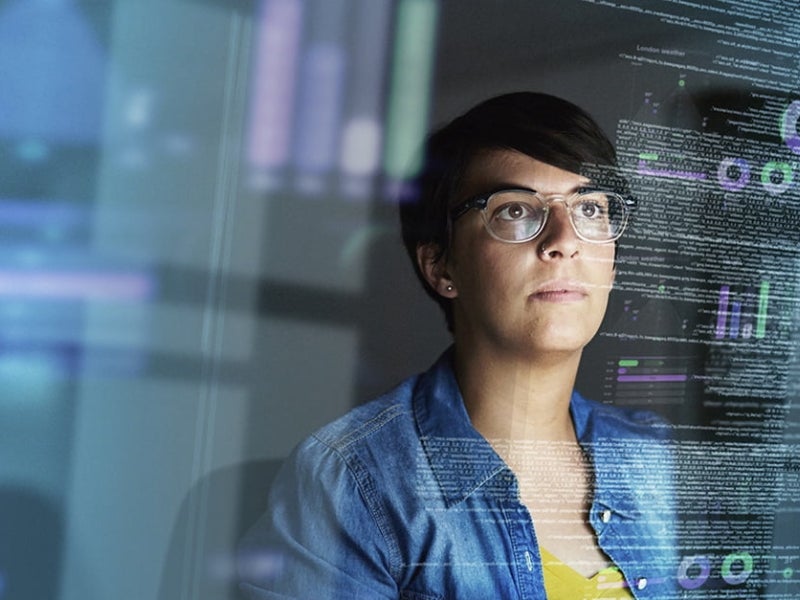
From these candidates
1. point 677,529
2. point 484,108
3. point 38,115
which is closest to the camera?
point 38,115

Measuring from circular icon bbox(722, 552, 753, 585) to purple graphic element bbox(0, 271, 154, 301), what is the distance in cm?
75

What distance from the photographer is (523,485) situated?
95 cm

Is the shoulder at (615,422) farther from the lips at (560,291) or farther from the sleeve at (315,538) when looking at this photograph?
the sleeve at (315,538)

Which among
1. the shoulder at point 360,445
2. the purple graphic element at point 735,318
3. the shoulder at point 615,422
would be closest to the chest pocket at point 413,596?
the shoulder at point 360,445

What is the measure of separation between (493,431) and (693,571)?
326 millimetres

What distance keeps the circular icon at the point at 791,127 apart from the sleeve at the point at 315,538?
67cm

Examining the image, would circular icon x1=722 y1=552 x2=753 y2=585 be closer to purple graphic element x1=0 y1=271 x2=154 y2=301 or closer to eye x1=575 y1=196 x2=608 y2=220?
eye x1=575 y1=196 x2=608 y2=220

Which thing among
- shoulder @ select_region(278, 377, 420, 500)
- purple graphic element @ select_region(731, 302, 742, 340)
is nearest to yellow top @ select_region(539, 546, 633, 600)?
shoulder @ select_region(278, 377, 420, 500)

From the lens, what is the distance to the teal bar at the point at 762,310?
108cm

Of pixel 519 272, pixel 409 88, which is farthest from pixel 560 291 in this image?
pixel 409 88

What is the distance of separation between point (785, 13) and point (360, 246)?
0.64 metres

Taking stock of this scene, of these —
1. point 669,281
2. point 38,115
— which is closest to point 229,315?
point 38,115

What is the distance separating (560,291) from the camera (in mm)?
962

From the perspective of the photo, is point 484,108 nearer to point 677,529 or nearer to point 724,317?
point 724,317
